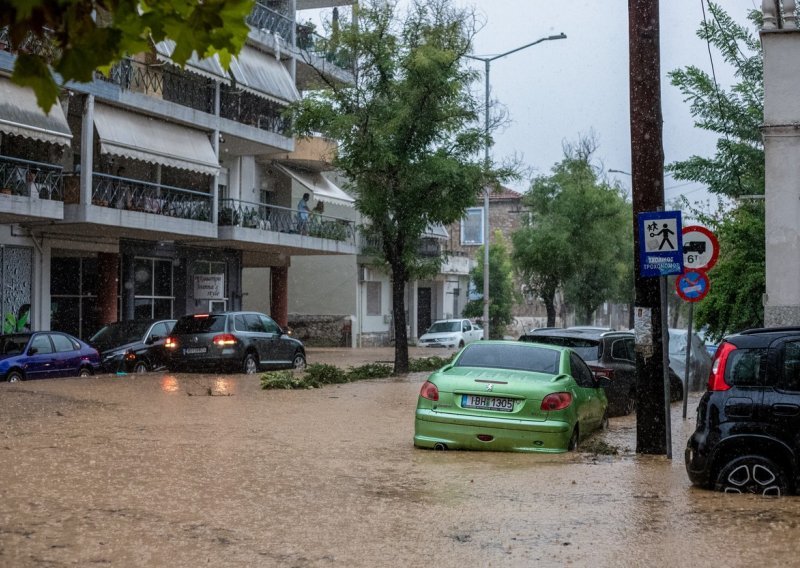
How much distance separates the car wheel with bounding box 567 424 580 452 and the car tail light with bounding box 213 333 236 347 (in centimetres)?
1477

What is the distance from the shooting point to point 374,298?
5328 cm

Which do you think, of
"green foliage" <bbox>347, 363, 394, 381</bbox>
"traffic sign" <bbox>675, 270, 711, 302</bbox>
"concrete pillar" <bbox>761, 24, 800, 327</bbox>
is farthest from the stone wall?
"concrete pillar" <bbox>761, 24, 800, 327</bbox>

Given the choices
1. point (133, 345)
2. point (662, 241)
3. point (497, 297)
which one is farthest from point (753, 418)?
point (497, 297)

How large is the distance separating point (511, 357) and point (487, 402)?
3.36 feet

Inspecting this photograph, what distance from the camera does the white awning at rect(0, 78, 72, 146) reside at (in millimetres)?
25422

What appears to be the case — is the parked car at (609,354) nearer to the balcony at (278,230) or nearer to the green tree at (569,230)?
the balcony at (278,230)

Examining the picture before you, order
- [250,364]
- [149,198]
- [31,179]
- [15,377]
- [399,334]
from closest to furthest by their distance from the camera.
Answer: [15,377], [31,179], [250,364], [399,334], [149,198]

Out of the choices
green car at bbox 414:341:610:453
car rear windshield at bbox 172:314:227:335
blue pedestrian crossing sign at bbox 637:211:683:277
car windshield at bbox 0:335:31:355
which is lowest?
green car at bbox 414:341:610:453

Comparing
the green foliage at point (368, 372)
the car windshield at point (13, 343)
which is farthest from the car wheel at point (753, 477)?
the car windshield at point (13, 343)

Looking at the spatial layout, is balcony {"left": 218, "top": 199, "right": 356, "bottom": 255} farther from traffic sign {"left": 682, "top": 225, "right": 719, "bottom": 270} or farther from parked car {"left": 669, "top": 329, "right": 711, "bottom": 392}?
traffic sign {"left": 682, "top": 225, "right": 719, "bottom": 270}

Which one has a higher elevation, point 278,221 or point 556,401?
point 278,221

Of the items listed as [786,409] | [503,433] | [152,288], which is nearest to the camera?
[786,409]

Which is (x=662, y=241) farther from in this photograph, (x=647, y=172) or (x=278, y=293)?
(x=278, y=293)

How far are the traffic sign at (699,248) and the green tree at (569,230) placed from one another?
108ft
